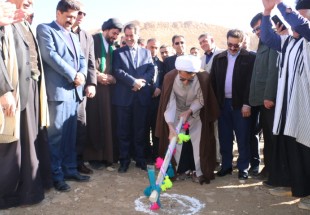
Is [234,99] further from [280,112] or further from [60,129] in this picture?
[60,129]

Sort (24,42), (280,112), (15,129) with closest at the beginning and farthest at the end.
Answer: (15,129), (24,42), (280,112)

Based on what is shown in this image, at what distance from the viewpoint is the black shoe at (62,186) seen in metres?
4.59

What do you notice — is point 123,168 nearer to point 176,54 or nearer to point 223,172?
point 223,172

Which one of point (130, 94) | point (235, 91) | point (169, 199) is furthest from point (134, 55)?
point (169, 199)

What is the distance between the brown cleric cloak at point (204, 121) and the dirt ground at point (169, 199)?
12.6 inches

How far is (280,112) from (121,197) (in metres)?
2.19

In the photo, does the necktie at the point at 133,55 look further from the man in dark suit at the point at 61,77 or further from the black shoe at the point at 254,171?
the black shoe at the point at 254,171

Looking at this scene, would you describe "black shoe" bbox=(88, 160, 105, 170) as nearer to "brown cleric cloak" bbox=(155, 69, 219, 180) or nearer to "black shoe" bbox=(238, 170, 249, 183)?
"brown cleric cloak" bbox=(155, 69, 219, 180)

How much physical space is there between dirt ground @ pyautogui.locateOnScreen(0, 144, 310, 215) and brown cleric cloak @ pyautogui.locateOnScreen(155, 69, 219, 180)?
1.05 feet

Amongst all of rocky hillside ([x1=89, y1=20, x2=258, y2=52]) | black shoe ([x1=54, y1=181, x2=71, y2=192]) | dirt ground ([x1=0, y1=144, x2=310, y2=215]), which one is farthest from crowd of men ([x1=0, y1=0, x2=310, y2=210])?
rocky hillside ([x1=89, y1=20, x2=258, y2=52])

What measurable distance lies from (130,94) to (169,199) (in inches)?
73.9

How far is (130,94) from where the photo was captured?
18.7 feet

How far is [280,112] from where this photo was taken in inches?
171

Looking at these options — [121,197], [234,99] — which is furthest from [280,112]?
[121,197]
